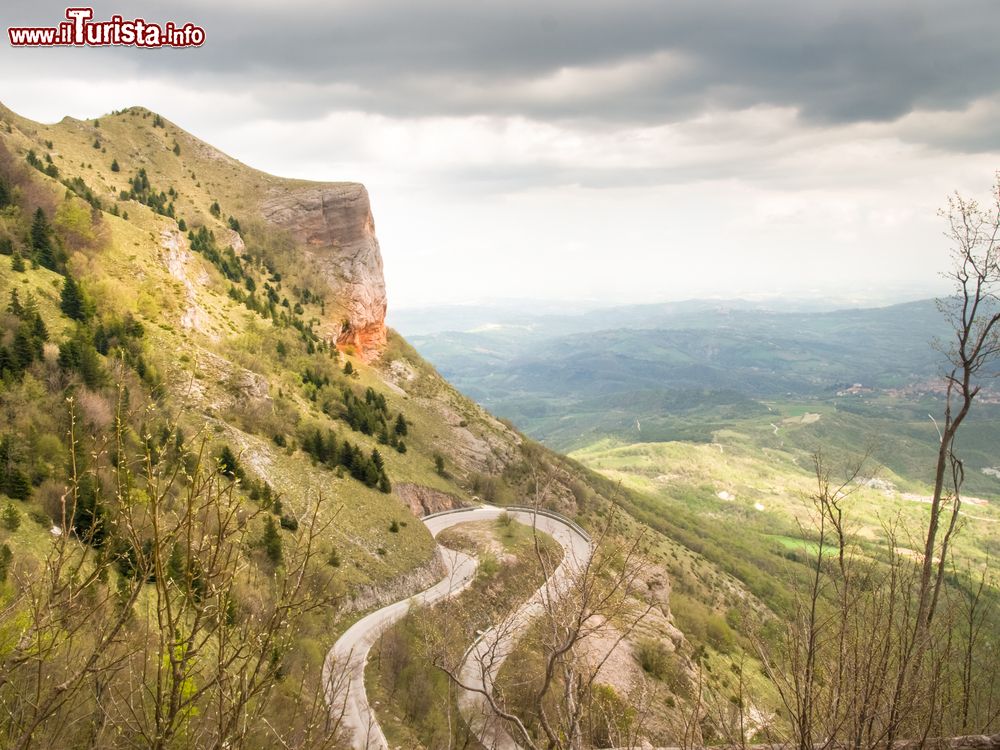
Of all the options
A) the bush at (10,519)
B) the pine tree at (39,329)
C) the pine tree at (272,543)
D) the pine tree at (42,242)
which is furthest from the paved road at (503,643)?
the pine tree at (42,242)

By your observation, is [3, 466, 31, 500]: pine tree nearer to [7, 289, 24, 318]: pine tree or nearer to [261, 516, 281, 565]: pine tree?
[261, 516, 281, 565]: pine tree

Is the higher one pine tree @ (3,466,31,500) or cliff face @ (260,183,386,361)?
cliff face @ (260,183,386,361)

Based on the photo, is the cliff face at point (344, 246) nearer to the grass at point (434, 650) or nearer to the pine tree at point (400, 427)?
the pine tree at point (400, 427)

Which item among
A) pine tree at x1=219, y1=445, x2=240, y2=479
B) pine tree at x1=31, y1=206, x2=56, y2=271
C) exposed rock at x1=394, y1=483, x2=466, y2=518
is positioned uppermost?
pine tree at x1=31, y1=206, x2=56, y2=271

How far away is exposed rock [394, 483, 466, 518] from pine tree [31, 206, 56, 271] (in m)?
33.8

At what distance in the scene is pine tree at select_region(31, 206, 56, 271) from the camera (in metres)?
43.1

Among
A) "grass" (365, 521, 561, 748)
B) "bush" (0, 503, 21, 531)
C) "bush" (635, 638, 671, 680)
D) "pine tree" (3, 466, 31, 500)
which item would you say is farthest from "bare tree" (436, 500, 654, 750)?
"pine tree" (3, 466, 31, 500)

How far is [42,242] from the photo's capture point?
44188 millimetres

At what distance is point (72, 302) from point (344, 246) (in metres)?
55.1

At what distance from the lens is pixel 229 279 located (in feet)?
232

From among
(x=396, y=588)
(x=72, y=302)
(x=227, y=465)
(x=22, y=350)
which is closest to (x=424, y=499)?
(x=396, y=588)

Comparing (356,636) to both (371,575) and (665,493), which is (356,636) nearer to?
(371,575)

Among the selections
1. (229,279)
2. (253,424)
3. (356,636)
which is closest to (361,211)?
(229,279)

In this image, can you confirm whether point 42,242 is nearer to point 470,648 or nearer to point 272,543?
point 272,543
